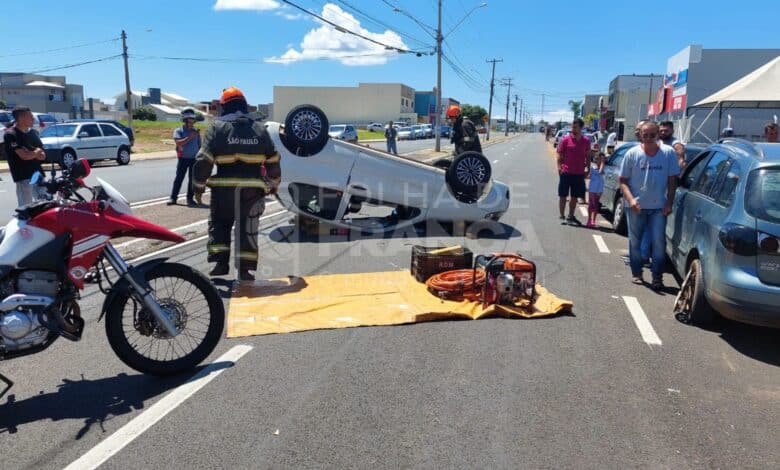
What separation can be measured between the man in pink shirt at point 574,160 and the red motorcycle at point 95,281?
7.82m

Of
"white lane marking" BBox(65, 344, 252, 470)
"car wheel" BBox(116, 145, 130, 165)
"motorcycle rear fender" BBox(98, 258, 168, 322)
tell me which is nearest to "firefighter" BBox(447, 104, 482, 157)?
"white lane marking" BBox(65, 344, 252, 470)

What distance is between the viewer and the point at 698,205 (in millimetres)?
5871

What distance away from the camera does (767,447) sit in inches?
132

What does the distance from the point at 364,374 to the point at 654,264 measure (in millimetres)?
3896

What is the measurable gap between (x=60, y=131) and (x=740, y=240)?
2383cm

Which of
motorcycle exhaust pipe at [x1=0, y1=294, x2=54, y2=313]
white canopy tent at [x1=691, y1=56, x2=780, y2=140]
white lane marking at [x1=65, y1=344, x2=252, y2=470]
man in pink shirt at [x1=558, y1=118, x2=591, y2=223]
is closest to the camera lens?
white lane marking at [x1=65, y1=344, x2=252, y2=470]

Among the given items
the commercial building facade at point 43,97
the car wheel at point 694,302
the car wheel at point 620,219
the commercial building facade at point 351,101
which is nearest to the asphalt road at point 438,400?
the car wheel at point 694,302

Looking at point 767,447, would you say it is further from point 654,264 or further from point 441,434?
point 654,264

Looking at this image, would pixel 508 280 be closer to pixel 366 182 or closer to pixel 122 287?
pixel 122 287

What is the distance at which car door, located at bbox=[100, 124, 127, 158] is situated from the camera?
2389 cm

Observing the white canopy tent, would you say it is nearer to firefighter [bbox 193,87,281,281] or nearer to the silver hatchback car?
the silver hatchback car

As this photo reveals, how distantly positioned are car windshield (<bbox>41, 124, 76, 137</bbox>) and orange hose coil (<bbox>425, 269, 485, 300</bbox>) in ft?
68.8

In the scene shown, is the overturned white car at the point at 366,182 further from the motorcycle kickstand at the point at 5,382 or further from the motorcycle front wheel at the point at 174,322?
the motorcycle kickstand at the point at 5,382

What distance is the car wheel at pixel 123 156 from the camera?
24422 millimetres
